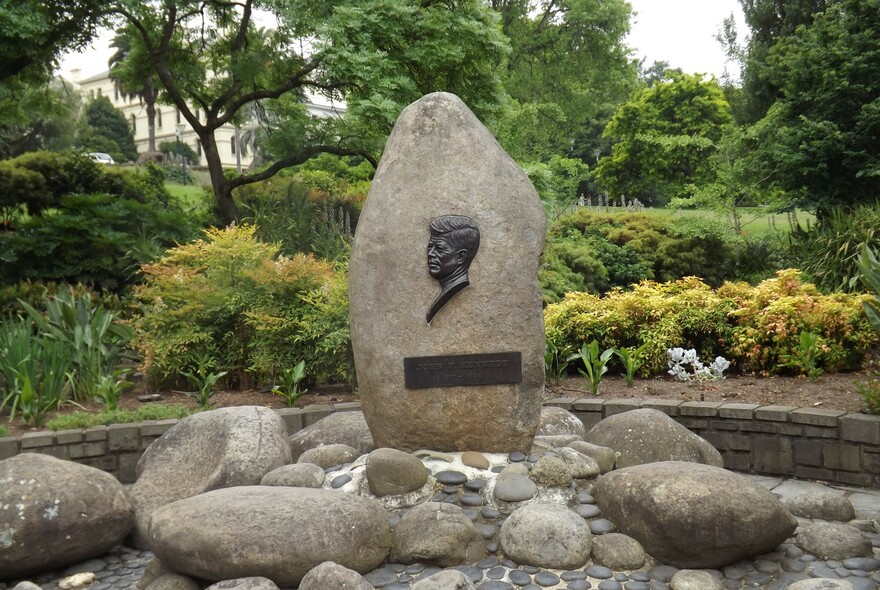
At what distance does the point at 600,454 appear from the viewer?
5.27m

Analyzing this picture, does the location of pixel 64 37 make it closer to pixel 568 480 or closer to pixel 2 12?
pixel 2 12

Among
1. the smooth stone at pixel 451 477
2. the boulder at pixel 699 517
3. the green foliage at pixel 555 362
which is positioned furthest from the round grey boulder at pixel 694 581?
the green foliage at pixel 555 362

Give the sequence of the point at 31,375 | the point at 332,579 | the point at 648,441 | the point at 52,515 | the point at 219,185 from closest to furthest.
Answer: the point at 332,579, the point at 52,515, the point at 648,441, the point at 31,375, the point at 219,185

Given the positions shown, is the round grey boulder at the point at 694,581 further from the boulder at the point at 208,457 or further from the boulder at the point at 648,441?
the boulder at the point at 208,457

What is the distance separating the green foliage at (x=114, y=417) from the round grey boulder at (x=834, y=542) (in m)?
5.16

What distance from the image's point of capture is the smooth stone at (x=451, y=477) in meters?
Result: 4.96

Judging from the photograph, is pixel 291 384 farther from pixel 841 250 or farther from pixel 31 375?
pixel 841 250

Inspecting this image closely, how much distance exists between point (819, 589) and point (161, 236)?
12.0 metres

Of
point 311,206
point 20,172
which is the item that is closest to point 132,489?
point 311,206

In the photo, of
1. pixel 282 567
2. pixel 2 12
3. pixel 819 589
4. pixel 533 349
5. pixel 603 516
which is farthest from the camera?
pixel 2 12

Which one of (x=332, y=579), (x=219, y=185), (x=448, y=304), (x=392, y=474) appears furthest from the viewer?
(x=219, y=185)

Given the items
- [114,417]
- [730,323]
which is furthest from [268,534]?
[730,323]

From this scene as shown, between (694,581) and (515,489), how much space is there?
1146 mm

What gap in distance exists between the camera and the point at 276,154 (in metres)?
14.6
